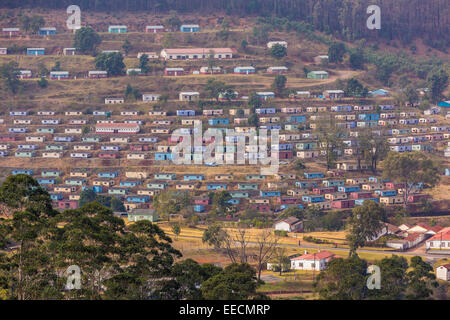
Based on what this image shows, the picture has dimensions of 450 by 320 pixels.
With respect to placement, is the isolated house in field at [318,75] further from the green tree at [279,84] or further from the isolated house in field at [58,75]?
the isolated house in field at [58,75]

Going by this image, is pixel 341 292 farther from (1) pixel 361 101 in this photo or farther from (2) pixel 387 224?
(1) pixel 361 101

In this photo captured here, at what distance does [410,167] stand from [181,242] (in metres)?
11.3

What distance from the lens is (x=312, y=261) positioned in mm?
23797

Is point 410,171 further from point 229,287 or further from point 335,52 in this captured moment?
point 229,287

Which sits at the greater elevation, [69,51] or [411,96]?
[69,51]

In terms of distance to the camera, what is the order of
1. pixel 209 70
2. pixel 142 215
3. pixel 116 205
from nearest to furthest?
pixel 142 215 < pixel 116 205 < pixel 209 70

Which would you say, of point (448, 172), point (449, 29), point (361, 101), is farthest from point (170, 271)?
point (449, 29)

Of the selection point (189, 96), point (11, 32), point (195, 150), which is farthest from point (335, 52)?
point (11, 32)

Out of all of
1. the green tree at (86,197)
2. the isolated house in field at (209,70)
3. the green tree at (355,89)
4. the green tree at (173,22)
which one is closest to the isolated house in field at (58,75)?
the isolated house in field at (209,70)

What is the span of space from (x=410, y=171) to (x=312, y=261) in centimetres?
1026

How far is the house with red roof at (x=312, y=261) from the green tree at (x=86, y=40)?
2811 centimetres

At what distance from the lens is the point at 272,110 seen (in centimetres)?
4106

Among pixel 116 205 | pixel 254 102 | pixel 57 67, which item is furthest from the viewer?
pixel 57 67

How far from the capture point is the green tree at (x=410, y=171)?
32125 millimetres
